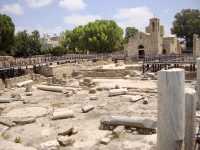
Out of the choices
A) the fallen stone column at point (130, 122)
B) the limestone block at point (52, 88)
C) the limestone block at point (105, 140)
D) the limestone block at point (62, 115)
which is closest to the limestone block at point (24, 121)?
the limestone block at point (62, 115)

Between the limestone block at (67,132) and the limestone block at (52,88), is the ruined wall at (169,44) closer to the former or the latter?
the limestone block at (52,88)

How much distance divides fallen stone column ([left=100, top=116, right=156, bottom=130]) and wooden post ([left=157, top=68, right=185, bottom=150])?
3.40 metres

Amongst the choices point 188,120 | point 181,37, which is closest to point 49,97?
point 188,120

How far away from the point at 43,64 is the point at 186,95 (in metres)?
25.9

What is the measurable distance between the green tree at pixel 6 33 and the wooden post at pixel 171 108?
4404 cm

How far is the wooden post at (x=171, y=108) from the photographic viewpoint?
5574mm

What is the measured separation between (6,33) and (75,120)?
39.1 meters

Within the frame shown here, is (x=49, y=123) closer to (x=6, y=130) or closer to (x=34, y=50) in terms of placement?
(x=6, y=130)

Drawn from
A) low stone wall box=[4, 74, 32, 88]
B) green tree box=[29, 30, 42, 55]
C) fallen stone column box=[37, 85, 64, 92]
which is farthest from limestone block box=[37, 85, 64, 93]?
green tree box=[29, 30, 42, 55]

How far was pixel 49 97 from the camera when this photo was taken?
1752cm

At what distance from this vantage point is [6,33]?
155 feet

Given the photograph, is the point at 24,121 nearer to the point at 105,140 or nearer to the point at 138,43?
the point at 105,140

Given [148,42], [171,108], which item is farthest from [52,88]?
[148,42]

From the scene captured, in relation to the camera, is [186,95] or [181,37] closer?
[186,95]
